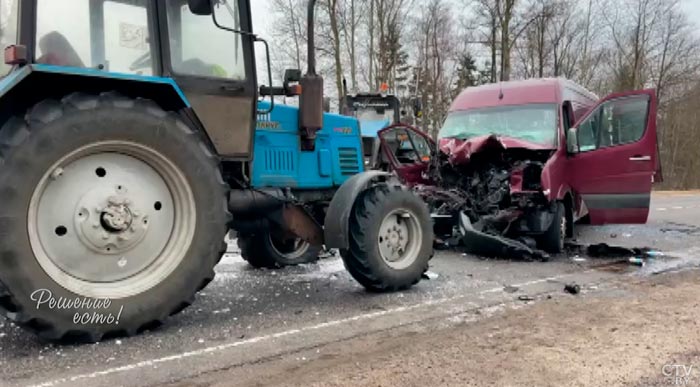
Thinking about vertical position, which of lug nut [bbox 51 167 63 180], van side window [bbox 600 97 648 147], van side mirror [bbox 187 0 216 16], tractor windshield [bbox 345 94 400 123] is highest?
tractor windshield [bbox 345 94 400 123]

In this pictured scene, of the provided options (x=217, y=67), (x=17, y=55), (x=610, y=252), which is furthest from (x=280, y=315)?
(x=610, y=252)

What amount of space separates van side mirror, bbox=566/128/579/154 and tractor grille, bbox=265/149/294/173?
4.30 metres

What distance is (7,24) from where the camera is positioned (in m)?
3.90

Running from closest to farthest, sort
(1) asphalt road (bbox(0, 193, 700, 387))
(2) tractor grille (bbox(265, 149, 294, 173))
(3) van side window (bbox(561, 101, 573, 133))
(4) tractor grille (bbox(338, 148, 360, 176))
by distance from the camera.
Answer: (1) asphalt road (bbox(0, 193, 700, 387)) → (2) tractor grille (bbox(265, 149, 294, 173)) → (4) tractor grille (bbox(338, 148, 360, 176)) → (3) van side window (bbox(561, 101, 573, 133))

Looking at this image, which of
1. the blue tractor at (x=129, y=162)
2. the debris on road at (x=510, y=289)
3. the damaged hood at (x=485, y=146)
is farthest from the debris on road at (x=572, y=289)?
the damaged hood at (x=485, y=146)

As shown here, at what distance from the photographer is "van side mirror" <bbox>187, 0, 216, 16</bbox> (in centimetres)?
424

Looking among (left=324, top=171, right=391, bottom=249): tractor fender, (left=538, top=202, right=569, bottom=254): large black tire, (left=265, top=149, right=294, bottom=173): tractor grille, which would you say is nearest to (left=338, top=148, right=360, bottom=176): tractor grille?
(left=265, top=149, right=294, bottom=173): tractor grille

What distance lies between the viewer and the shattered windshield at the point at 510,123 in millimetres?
8312

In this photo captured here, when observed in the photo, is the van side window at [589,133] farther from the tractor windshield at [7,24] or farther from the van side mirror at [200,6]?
the tractor windshield at [7,24]

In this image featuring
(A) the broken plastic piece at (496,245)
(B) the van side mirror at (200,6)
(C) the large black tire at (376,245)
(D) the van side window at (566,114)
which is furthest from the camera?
(D) the van side window at (566,114)

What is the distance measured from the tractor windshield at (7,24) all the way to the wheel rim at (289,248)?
131 inches

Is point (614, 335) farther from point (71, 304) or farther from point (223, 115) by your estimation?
point (71, 304)

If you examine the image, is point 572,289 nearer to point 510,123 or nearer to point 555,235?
point 555,235

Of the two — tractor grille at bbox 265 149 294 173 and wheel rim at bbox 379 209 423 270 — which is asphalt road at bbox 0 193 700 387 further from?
tractor grille at bbox 265 149 294 173
